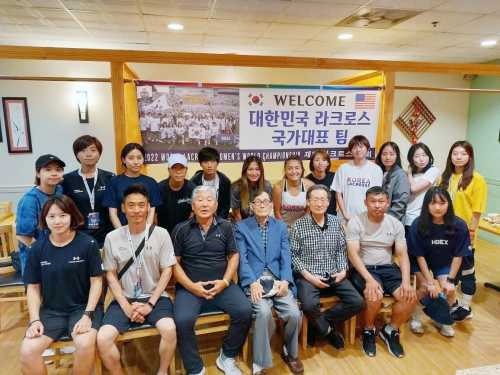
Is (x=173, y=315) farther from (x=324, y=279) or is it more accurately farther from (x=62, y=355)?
(x=324, y=279)

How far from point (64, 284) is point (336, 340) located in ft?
6.12

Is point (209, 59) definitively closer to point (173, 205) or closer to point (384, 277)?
point (173, 205)

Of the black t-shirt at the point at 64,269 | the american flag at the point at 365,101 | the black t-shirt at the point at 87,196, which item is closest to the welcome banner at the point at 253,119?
the american flag at the point at 365,101

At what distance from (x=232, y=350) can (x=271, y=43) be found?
358 centimetres

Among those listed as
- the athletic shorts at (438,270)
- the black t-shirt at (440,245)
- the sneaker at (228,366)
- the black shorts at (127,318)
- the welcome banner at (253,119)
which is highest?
the welcome banner at (253,119)

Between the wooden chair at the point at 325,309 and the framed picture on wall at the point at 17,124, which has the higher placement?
the framed picture on wall at the point at 17,124

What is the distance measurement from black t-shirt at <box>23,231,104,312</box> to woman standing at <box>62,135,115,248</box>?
14.4 inches

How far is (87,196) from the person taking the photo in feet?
7.63

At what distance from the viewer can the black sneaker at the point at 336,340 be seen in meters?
2.40

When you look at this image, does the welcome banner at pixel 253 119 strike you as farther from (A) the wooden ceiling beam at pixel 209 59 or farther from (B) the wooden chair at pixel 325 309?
(B) the wooden chair at pixel 325 309

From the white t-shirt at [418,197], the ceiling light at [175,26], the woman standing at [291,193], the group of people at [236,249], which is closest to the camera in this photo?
the group of people at [236,249]

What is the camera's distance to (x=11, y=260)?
8.88 ft

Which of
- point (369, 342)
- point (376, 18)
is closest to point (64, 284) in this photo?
point (369, 342)

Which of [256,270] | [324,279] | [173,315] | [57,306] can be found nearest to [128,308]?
[173,315]
